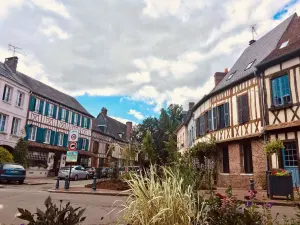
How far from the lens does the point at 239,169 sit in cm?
1459

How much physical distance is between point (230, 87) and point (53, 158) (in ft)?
A: 62.5

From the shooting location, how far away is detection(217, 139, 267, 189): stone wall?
13.1 m

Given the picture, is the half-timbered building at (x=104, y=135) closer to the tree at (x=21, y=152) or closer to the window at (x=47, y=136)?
the window at (x=47, y=136)

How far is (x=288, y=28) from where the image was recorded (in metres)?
15.3

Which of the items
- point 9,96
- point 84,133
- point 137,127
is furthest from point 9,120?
point 137,127

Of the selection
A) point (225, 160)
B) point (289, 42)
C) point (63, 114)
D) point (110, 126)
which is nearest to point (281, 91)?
point (289, 42)

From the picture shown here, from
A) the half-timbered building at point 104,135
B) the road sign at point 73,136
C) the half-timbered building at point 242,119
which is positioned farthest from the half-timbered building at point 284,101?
the half-timbered building at point 104,135

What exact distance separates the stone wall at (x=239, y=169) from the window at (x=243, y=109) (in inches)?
53.1

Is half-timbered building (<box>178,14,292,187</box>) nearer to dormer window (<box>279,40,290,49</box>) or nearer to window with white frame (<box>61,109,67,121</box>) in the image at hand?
dormer window (<box>279,40,290,49</box>)

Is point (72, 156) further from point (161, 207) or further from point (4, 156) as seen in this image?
point (161, 207)

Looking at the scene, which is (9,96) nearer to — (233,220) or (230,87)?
(230,87)

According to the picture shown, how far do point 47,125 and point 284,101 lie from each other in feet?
69.1

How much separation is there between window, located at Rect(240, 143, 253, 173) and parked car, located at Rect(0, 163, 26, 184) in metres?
13.0

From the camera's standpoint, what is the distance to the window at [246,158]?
47.0 feet
